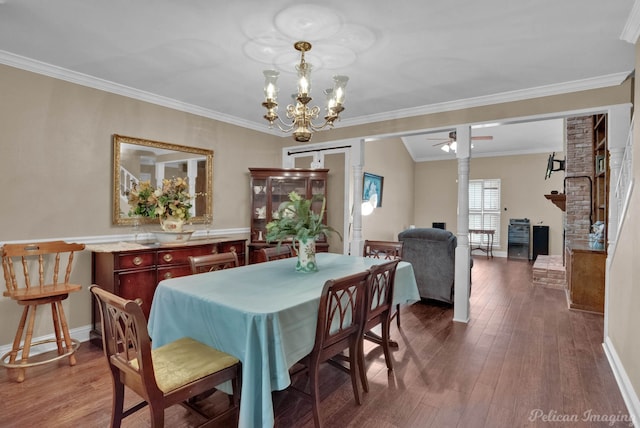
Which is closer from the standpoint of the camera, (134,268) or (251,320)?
(251,320)

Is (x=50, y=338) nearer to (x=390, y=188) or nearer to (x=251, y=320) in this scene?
(x=251, y=320)

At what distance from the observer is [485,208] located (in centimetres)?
898

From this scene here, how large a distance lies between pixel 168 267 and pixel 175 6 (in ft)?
7.58

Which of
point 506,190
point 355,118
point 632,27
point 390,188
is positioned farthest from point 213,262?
point 506,190

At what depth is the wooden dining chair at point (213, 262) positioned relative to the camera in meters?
2.56

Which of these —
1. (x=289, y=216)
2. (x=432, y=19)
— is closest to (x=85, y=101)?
(x=289, y=216)

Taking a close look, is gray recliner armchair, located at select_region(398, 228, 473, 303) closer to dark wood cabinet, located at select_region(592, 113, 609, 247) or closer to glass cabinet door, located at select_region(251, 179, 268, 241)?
glass cabinet door, located at select_region(251, 179, 268, 241)

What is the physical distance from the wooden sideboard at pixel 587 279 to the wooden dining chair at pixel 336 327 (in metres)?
3.49

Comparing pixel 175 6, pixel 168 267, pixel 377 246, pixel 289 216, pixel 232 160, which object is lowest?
pixel 168 267

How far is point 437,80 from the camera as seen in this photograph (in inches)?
127

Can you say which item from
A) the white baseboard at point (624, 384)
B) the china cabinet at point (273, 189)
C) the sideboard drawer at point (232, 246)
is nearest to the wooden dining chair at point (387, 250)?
the china cabinet at point (273, 189)

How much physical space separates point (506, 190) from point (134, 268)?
28.4 ft

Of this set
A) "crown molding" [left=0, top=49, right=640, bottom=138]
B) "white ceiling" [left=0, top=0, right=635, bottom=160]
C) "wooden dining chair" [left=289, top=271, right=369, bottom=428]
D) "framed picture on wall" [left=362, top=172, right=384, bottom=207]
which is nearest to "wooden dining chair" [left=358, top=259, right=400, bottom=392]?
"wooden dining chair" [left=289, top=271, right=369, bottom=428]

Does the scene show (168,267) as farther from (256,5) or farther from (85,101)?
(256,5)
